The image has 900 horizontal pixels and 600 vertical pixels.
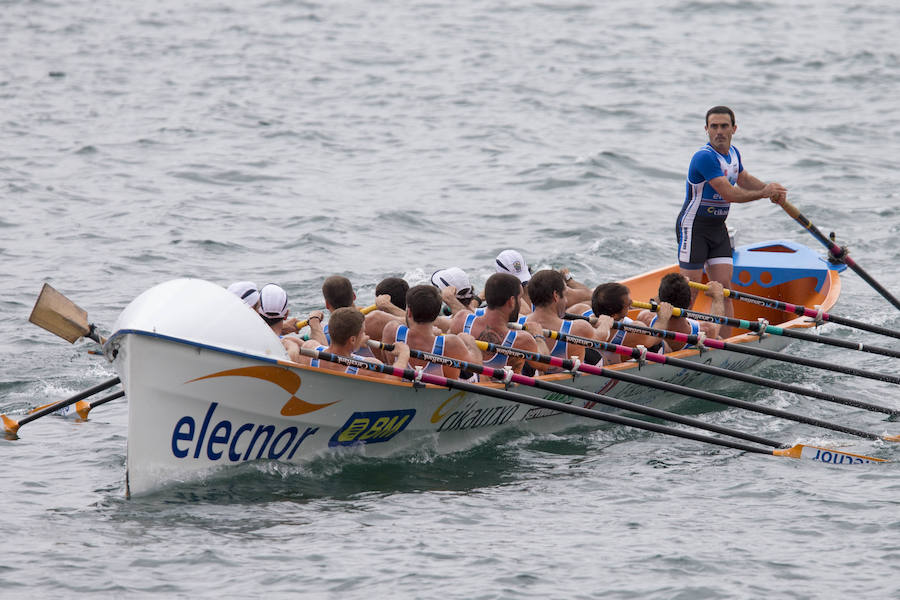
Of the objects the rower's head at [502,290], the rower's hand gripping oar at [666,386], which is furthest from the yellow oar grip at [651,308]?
the rower's head at [502,290]

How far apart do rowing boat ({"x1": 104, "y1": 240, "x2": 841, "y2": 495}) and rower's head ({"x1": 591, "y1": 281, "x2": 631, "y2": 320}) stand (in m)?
0.91

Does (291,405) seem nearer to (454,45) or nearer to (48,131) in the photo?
(48,131)

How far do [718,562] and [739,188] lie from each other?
5270 mm

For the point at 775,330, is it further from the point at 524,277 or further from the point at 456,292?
the point at 456,292

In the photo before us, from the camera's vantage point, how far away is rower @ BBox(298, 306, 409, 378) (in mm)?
9820

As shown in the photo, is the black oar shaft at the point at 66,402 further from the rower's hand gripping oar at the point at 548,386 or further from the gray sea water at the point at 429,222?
the rower's hand gripping oar at the point at 548,386

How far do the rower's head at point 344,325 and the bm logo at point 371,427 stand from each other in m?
0.66

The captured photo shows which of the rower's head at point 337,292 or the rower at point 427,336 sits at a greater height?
the rower's head at point 337,292

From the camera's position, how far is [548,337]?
11109 millimetres

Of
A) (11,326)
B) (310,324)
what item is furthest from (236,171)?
(310,324)

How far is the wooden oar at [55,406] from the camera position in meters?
10.6

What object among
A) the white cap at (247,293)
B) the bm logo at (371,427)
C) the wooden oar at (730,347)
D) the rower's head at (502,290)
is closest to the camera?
the bm logo at (371,427)

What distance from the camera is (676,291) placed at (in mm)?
11766

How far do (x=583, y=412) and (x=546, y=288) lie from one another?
1.39 meters
